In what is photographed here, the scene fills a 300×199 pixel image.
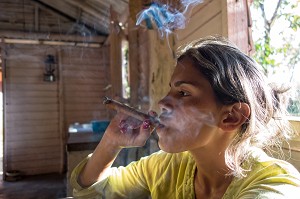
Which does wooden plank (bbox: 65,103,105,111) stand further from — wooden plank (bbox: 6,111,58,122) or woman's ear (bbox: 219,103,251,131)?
woman's ear (bbox: 219,103,251,131)

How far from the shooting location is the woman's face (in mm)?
849

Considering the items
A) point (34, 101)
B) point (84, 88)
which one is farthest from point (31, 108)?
point (84, 88)

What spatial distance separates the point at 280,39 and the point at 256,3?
0.85ft


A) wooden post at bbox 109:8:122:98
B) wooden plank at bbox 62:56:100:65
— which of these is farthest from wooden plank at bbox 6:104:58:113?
wooden post at bbox 109:8:122:98

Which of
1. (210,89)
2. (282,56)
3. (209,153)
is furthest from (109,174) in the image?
(282,56)

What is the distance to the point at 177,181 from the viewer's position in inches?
42.2

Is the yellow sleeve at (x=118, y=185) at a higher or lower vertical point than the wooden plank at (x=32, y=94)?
lower

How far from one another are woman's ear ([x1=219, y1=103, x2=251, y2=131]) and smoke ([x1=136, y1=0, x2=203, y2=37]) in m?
1.10

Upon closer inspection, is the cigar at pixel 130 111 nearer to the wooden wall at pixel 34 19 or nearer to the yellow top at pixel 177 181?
the yellow top at pixel 177 181

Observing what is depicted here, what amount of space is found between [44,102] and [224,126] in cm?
608

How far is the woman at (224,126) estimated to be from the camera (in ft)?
2.67

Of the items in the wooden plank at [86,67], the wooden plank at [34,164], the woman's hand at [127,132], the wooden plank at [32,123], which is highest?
the wooden plank at [86,67]

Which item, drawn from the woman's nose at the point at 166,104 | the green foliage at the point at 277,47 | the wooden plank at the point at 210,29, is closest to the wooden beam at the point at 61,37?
the wooden plank at the point at 210,29

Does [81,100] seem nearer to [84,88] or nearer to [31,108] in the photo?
[84,88]
